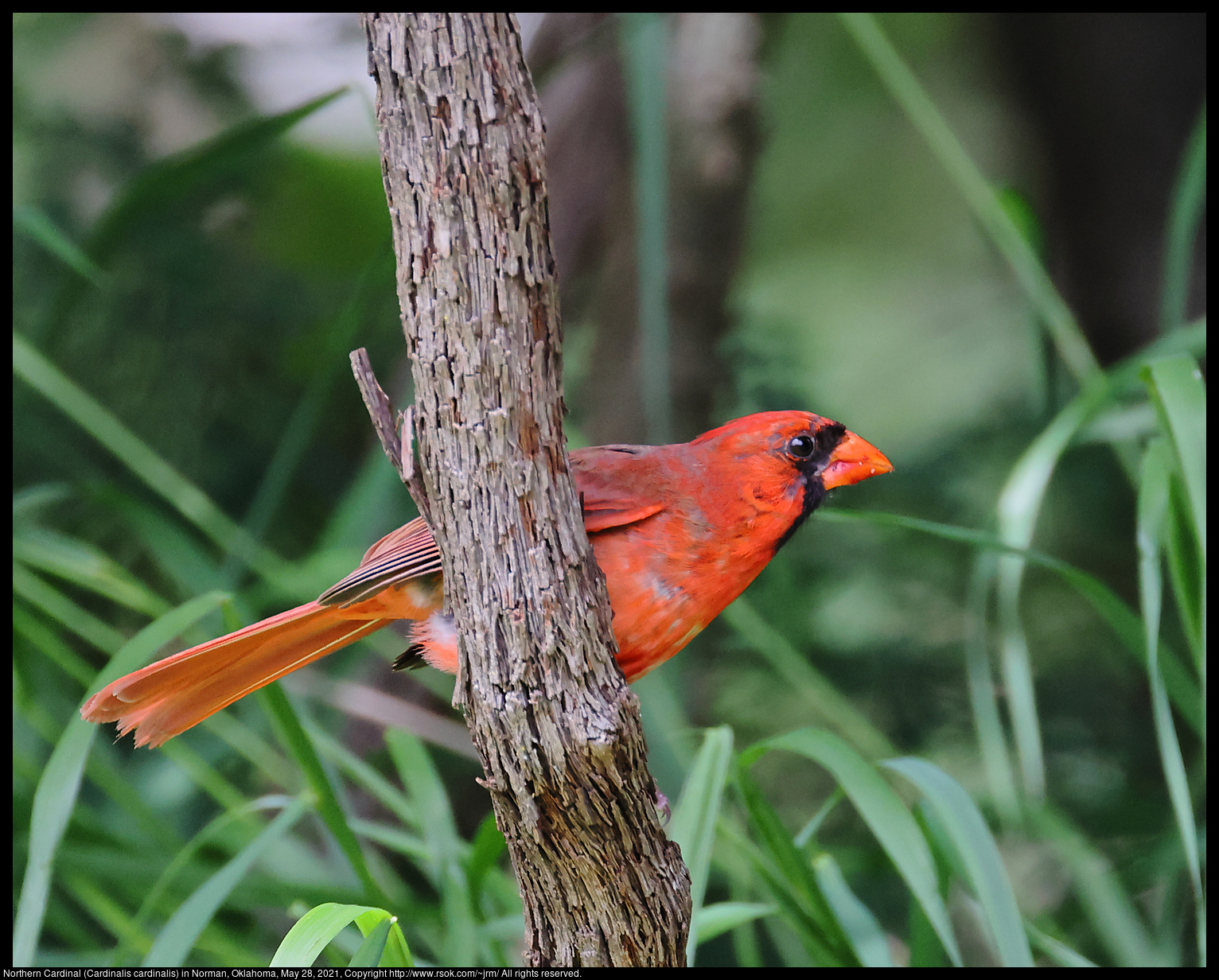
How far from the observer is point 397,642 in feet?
8.36

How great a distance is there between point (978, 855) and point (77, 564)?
1.70m

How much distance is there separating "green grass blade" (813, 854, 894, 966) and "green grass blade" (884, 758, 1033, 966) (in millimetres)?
313

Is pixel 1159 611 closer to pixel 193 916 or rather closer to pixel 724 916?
pixel 724 916

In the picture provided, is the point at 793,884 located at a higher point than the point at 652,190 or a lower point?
lower

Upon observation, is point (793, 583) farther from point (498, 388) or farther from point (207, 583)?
point (498, 388)

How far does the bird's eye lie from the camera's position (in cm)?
161

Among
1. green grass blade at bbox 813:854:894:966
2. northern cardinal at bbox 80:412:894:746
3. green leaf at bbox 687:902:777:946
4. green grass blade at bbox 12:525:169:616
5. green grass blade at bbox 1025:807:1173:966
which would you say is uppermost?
green grass blade at bbox 12:525:169:616

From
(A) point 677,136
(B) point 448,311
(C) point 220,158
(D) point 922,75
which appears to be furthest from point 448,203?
(D) point 922,75

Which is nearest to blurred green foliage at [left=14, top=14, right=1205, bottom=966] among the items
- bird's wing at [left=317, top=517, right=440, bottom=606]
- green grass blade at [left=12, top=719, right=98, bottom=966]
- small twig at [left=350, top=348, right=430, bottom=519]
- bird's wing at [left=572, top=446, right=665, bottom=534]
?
green grass blade at [left=12, top=719, right=98, bottom=966]

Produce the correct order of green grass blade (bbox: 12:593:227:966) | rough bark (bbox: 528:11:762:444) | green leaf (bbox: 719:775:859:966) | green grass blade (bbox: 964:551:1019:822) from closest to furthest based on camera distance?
green grass blade (bbox: 12:593:227:966) < green leaf (bbox: 719:775:859:966) < green grass blade (bbox: 964:551:1019:822) < rough bark (bbox: 528:11:762:444)

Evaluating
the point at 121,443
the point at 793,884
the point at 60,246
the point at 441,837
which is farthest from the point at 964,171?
the point at 121,443

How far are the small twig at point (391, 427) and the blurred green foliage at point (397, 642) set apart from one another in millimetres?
568

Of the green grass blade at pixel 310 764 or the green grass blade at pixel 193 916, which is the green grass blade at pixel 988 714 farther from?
the green grass blade at pixel 193 916

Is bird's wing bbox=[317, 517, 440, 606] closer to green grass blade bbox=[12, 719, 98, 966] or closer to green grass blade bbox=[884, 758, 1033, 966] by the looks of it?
green grass blade bbox=[12, 719, 98, 966]
